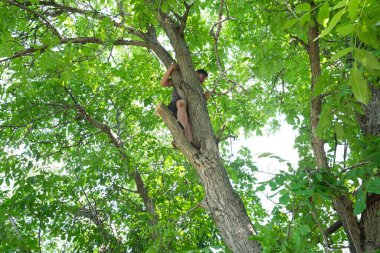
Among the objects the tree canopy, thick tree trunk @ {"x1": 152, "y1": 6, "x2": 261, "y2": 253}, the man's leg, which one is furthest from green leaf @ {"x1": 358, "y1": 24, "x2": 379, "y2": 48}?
the man's leg

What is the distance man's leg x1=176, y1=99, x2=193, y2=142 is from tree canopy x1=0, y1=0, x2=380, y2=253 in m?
0.08

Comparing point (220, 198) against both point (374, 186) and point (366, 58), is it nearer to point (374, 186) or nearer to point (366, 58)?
point (374, 186)

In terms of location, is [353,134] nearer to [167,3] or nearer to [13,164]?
[167,3]

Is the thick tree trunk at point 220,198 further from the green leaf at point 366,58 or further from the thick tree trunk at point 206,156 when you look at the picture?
the green leaf at point 366,58

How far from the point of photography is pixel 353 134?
3.62m

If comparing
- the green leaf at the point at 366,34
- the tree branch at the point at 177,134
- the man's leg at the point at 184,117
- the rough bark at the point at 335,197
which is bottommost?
the green leaf at the point at 366,34

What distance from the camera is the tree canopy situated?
9.26ft

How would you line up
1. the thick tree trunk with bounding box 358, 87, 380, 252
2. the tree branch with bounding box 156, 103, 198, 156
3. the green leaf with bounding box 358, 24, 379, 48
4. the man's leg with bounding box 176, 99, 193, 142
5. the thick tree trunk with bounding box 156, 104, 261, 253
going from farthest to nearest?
the man's leg with bounding box 176, 99, 193, 142
the tree branch with bounding box 156, 103, 198, 156
the thick tree trunk with bounding box 156, 104, 261, 253
the thick tree trunk with bounding box 358, 87, 380, 252
the green leaf with bounding box 358, 24, 379, 48

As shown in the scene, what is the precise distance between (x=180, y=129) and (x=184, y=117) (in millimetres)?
325

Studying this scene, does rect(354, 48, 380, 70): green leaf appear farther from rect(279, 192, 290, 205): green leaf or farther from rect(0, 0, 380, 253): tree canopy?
rect(279, 192, 290, 205): green leaf

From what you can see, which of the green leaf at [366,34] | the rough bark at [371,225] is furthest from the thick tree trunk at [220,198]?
the green leaf at [366,34]

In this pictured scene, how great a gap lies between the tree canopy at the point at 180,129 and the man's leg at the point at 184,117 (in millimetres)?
77

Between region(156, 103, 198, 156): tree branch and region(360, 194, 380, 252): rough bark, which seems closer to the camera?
region(360, 194, 380, 252): rough bark

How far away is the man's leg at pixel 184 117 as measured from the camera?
4133 millimetres
